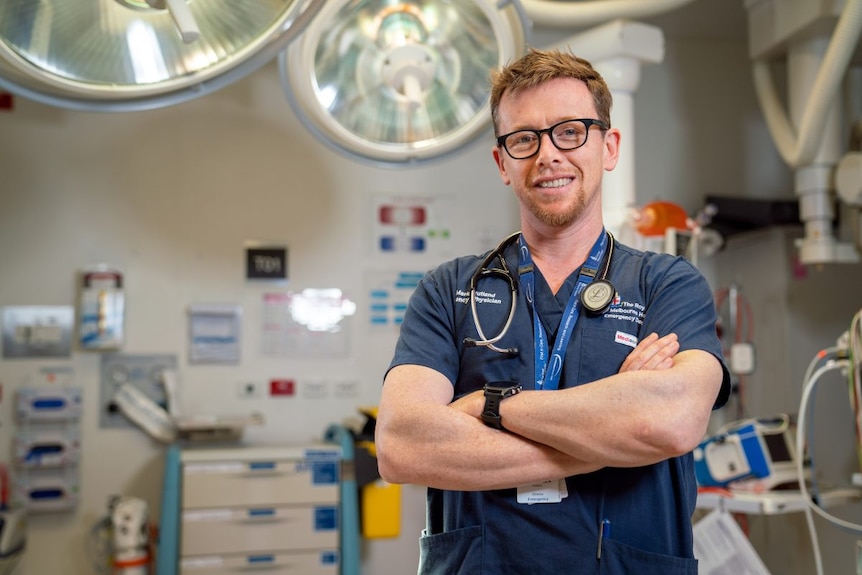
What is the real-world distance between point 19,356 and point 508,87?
338 cm

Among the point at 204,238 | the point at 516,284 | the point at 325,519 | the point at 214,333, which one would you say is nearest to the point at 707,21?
the point at 204,238

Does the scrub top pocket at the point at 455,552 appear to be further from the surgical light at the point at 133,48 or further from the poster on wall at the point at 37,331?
the poster on wall at the point at 37,331

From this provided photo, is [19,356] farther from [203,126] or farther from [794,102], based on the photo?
[794,102]

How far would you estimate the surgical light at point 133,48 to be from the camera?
183cm

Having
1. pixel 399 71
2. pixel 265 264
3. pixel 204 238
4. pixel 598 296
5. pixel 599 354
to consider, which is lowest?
pixel 599 354

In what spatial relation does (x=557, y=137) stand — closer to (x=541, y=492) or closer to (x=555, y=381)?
(x=555, y=381)

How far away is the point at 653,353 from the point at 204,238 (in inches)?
131

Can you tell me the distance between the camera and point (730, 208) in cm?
443

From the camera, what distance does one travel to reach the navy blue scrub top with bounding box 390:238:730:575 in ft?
4.73

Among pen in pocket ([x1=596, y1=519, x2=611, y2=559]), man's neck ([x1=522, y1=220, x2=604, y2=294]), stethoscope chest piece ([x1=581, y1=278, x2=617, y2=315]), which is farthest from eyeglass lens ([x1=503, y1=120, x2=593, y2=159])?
pen in pocket ([x1=596, y1=519, x2=611, y2=559])

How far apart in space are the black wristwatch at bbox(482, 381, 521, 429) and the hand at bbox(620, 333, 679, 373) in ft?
0.65

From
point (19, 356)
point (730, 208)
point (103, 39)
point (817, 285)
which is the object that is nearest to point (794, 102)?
point (730, 208)

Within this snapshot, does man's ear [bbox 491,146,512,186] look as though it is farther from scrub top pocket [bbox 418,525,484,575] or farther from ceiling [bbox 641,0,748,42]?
ceiling [bbox 641,0,748,42]

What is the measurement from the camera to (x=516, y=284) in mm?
1629
